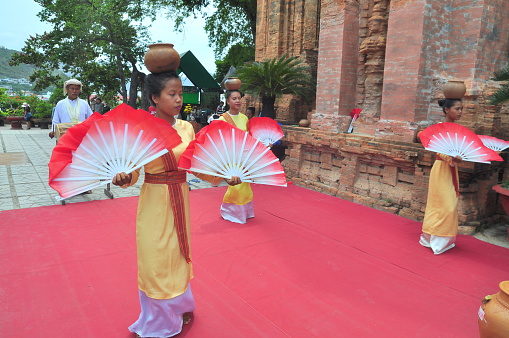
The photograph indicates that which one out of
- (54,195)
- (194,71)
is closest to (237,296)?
(54,195)

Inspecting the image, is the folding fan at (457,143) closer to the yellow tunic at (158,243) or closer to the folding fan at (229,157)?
the folding fan at (229,157)

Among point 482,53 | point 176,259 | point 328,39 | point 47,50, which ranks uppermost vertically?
point 47,50

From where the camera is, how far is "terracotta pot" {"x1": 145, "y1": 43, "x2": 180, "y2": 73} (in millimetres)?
2484

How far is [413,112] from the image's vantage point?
5.75 meters

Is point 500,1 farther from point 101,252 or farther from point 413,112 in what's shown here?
point 101,252

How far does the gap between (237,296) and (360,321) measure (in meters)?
1.03

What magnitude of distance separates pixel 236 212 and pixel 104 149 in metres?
3.26

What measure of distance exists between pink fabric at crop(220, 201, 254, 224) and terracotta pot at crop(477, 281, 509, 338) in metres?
3.39

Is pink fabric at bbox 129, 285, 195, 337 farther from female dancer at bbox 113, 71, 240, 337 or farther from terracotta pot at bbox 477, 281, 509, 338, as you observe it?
terracotta pot at bbox 477, 281, 509, 338

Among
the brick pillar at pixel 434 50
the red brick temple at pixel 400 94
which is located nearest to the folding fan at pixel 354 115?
the red brick temple at pixel 400 94

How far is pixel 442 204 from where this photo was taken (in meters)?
4.30

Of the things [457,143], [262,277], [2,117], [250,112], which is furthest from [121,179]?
[2,117]

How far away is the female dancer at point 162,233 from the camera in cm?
249

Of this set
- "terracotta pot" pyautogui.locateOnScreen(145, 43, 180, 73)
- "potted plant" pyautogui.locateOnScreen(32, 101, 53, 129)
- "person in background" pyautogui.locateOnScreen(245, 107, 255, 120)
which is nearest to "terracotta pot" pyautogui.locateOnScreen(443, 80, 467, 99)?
"terracotta pot" pyautogui.locateOnScreen(145, 43, 180, 73)
